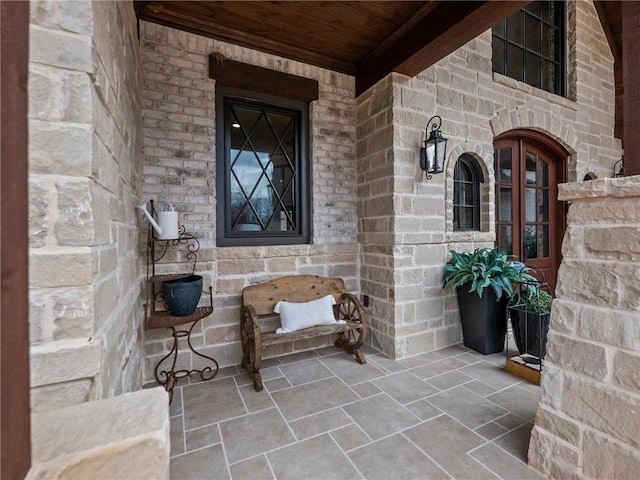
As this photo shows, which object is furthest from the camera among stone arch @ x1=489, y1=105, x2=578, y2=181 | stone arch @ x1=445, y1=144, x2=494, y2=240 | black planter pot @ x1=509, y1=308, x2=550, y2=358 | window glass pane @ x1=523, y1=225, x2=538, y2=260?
window glass pane @ x1=523, y1=225, x2=538, y2=260

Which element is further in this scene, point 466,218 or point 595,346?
point 466,218

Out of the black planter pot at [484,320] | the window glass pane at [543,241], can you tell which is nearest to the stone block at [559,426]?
the black planter pot at [484,320]

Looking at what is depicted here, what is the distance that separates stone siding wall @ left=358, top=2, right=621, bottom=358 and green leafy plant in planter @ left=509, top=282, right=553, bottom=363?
1.95 ft

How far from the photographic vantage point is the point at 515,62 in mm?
3955

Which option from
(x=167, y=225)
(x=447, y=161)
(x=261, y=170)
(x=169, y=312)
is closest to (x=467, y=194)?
(x=447, y=161)

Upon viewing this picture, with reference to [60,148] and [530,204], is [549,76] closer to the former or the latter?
[530,204]

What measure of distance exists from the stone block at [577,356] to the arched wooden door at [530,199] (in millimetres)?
2638

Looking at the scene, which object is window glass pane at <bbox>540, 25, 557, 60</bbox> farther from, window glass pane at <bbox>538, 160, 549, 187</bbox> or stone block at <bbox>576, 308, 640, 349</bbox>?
stone block at <bbox>576, 308, 640, 349</bbox>

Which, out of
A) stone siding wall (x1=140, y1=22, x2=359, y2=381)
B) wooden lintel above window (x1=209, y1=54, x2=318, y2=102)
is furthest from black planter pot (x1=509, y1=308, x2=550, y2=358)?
wooden lintel above window (x1=209, y1=54, x2=318, y2=102)

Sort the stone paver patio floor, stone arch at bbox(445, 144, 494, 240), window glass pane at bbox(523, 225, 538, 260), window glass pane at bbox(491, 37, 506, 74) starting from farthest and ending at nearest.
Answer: window glass pane at bbox(523, 225, 538, 260), window glass pane at bbox(491, 37, 506, 74), stone arch at bbox(445, 144, 494, 240), the stone paver patio floor

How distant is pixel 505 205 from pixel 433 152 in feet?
5.78

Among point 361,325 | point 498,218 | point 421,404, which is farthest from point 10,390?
point 498,218

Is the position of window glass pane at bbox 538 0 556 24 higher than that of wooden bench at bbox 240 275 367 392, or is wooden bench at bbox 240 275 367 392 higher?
window glass pane at bbox 538 0 556 24

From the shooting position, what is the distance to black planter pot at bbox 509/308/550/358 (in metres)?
2.45
